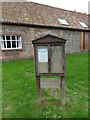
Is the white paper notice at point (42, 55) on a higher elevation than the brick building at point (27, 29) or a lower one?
lower

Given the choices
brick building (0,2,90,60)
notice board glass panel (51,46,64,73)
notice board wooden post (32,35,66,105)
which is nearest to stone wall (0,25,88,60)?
brick building (0,2,90,60)

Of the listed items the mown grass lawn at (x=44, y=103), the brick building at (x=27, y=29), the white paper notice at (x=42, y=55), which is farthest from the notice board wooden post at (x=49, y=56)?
the brick building at (x=27, y=29)

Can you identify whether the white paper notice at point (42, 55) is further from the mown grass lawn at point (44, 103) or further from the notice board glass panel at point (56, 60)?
the mown grass lawn at point (44, 103)

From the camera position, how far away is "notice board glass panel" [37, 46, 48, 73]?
3490 mm

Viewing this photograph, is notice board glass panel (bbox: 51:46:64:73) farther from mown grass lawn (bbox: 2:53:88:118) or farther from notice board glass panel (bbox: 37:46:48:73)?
mown grass lawn (bbox: 2:53:88:118)

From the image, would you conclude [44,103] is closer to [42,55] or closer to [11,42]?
[42,55]

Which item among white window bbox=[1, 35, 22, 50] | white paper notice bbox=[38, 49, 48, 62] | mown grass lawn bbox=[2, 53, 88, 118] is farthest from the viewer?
white window bbox=[1, 35, 22, 50]

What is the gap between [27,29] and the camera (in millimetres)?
11969

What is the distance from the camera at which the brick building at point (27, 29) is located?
1116 centimetres

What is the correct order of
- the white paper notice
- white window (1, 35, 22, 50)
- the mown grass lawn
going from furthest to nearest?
white window (1, 35, 22, 50), the white paper notice, the mown grass lawn

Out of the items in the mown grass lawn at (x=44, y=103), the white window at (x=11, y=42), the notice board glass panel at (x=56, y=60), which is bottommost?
the mown grass lawn at (x=44, y=103)

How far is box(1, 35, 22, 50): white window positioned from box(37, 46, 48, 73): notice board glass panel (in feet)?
27.8

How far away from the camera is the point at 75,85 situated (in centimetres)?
529

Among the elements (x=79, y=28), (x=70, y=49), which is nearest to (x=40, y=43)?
(x=70, y=49)
